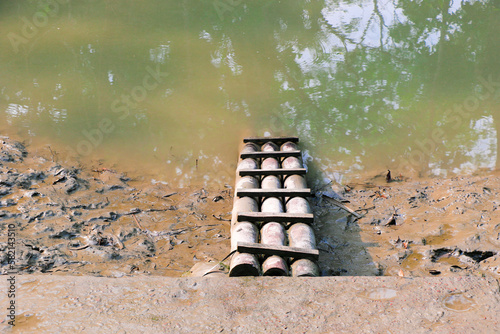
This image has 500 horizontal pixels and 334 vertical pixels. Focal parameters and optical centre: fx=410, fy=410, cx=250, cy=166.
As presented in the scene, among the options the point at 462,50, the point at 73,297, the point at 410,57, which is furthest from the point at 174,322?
the point at 462,50

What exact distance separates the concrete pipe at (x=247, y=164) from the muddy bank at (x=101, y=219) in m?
0.45

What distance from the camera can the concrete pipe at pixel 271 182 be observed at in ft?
17.8

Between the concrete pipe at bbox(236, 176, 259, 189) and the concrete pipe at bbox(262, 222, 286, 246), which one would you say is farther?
the concrete pipe at bbox(236, 176, 259, 189)

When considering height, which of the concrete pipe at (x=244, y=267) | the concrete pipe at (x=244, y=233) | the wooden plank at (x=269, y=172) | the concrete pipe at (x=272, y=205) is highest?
the wooden plank at (x=269, y=172)

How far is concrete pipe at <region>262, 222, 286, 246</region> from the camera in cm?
438

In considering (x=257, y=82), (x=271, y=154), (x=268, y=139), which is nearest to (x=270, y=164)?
(x=271, y=154)

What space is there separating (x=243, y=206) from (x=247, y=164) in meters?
1.12

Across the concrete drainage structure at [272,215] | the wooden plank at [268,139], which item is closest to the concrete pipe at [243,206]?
the concrete drainage structure at [272,215]

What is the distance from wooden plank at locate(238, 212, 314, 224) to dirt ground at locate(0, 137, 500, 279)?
1.26 ft

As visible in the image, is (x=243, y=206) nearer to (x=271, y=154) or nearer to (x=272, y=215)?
(x=272, y=215)

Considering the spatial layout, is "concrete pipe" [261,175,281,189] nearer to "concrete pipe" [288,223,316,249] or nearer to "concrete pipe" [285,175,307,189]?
"concrete pipe" [285,175,307,189]

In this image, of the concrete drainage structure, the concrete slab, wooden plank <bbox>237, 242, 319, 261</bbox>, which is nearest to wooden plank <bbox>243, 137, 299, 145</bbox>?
the concrete drainage structure

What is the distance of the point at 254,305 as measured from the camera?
3.51m

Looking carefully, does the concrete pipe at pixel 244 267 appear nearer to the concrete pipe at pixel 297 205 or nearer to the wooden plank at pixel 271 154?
the concrete pipe at pixel 297 205
